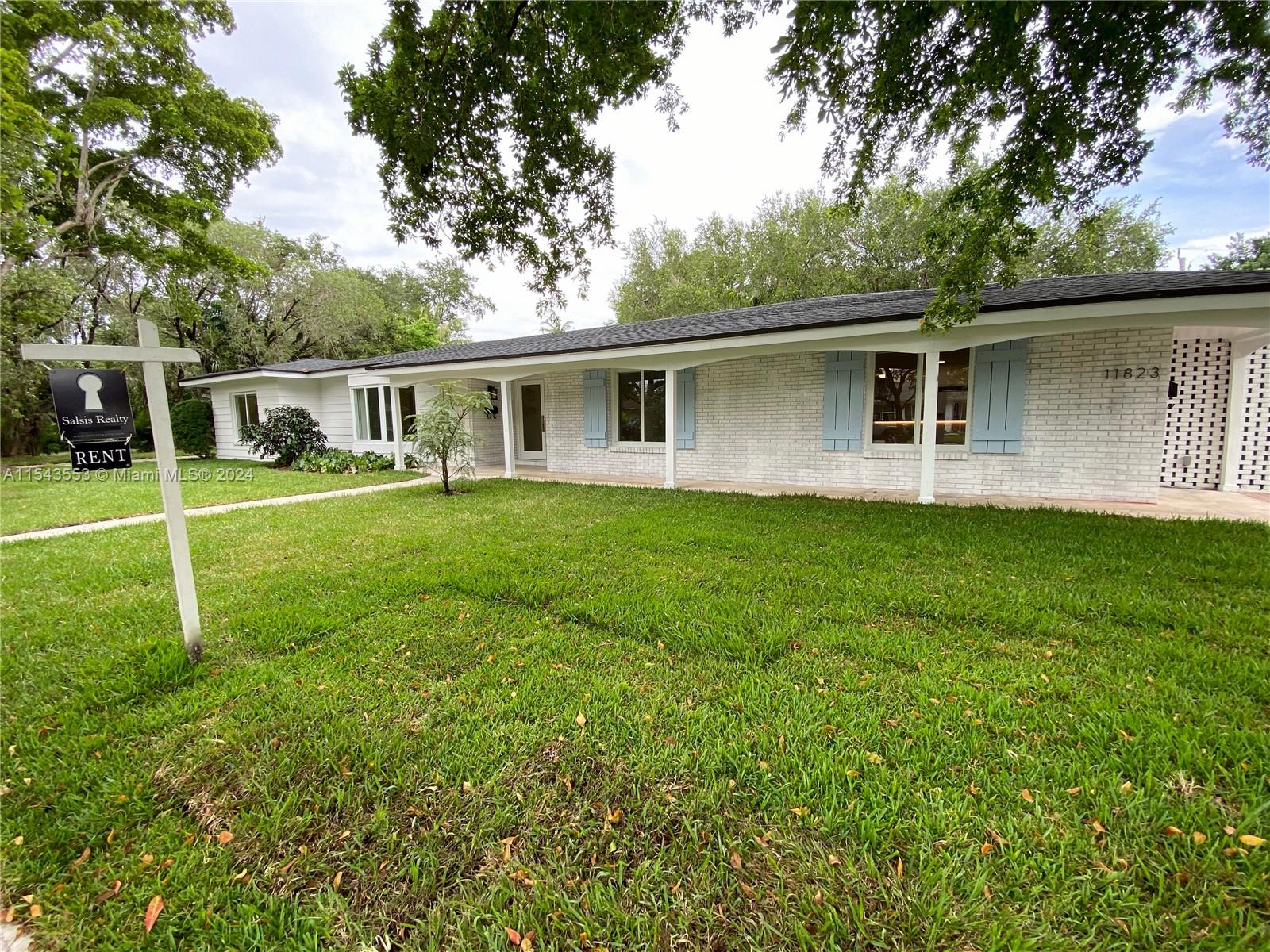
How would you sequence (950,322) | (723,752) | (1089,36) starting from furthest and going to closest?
(950,322) < (1089,36) < (723,752)

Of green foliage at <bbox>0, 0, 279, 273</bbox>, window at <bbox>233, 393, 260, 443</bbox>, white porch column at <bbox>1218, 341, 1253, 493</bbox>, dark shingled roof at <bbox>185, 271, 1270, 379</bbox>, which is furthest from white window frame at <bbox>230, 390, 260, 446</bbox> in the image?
white porch column at <bbox>1218, 341, 1253, 493</bbox>

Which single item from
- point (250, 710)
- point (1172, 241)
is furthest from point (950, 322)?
point (1172, 241)

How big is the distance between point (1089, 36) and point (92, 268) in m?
24.8

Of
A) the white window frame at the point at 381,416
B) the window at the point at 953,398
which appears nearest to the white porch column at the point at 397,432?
the white window frame at the point at 381,416

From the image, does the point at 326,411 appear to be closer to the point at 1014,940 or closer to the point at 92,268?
the point at 92,268

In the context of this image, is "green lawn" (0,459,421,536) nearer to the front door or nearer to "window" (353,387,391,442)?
"window" (353,387,391,442)

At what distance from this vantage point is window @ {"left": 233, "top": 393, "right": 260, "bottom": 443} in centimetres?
1633

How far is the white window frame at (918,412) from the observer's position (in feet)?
25.7

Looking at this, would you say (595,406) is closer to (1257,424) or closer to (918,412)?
(918,412)

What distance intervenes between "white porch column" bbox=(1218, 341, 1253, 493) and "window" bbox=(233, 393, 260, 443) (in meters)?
22.0

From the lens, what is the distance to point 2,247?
1045 cm

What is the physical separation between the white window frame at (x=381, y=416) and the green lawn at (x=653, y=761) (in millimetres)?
9750

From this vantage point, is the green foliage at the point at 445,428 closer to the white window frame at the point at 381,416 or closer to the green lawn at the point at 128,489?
the green lawn at the point at 128,489

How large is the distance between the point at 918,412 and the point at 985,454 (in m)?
1.13
